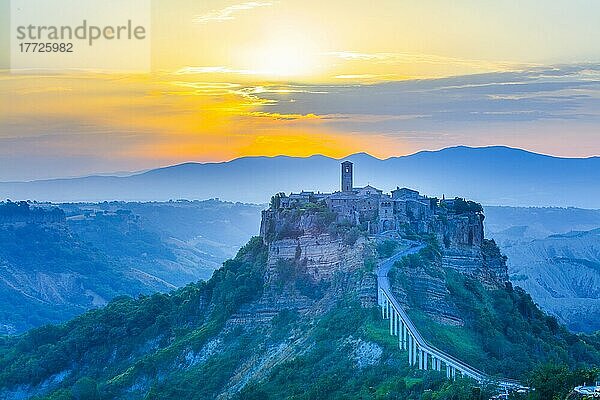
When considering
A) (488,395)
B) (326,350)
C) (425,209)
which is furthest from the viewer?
(425,209)

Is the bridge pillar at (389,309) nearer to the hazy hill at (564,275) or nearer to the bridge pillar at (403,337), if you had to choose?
the bridge pillar at (403,337)

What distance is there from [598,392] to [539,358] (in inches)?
750

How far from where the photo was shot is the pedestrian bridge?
60.2m

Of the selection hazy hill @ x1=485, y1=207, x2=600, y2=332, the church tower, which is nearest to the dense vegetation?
→ the church tower

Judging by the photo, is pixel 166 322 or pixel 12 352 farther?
pixel 12 352

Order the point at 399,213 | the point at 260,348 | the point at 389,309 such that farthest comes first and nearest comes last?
1. the point at 399,213
2. the point at 260,348
3. the point at 389,309

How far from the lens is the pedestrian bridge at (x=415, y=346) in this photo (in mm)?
60188

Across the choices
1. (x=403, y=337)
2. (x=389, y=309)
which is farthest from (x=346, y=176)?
(x=403, y=337)

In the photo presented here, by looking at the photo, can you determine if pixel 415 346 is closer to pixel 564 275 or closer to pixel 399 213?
pixel 399 213

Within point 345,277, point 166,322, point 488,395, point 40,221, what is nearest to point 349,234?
point 345,277

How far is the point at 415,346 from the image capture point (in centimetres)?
6388

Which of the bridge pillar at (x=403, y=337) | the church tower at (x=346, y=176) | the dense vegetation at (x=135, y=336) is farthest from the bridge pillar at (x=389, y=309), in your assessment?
the church tower at (x=346, y=176)

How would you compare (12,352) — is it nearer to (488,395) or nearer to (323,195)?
(323,195)

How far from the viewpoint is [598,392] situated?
5069cm
